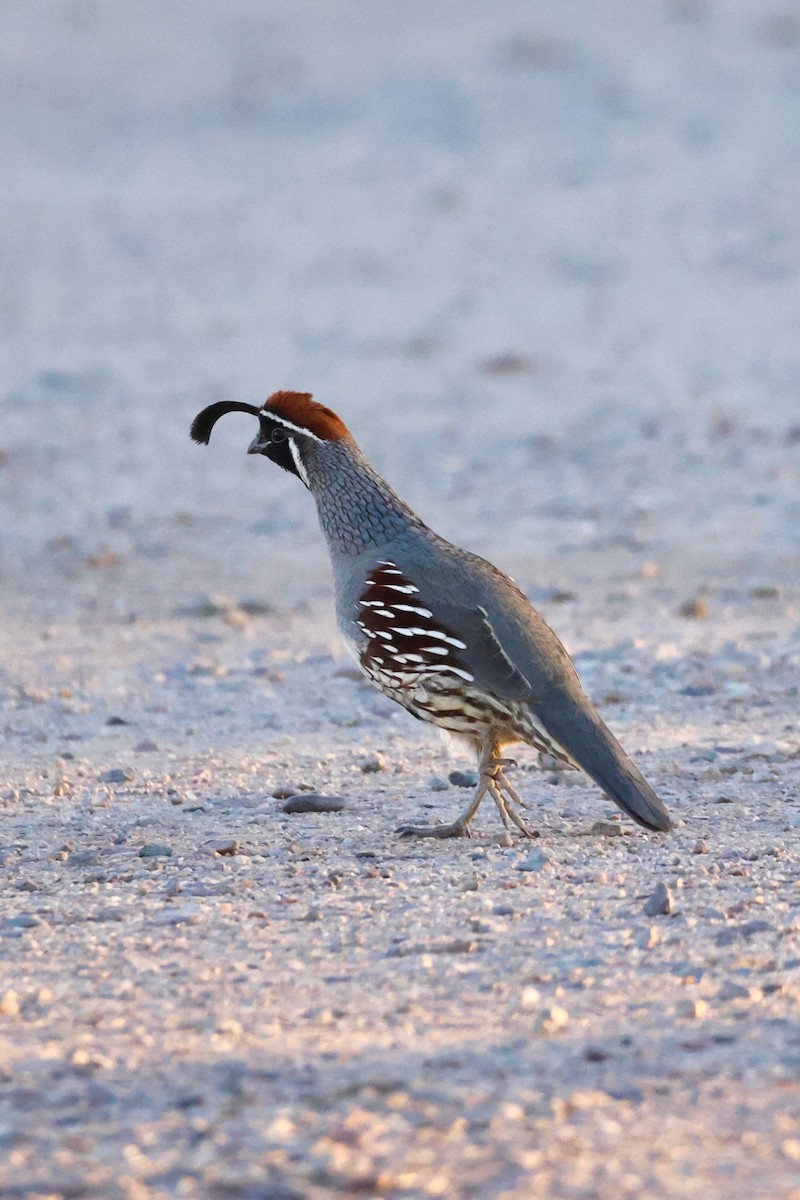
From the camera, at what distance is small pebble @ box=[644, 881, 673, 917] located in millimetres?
5395

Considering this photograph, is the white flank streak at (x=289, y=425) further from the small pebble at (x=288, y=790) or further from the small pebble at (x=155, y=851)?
the small pebble at (x=155, y=851)

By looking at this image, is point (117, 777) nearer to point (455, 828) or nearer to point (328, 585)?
point (455, 828)

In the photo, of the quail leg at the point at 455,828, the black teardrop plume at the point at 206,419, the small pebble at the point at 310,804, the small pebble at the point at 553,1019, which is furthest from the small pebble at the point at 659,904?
the black teardrop plume at the point at 206,419

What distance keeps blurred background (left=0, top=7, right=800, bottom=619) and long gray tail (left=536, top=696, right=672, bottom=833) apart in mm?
4948

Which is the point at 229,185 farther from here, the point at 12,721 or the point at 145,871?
the point at 145,871

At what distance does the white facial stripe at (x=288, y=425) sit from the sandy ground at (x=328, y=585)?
1265mm

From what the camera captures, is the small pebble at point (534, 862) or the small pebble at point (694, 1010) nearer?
the small pebble at point (694, 1010)

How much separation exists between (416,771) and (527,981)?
2.80 meters

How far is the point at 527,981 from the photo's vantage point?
4883 mm

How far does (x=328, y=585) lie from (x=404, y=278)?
9.81 meters

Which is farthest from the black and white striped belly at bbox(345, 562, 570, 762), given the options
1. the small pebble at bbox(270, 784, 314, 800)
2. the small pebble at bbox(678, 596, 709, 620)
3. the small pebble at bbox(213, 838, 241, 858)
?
the small pebble at bbox(678, 596, 709, 620)

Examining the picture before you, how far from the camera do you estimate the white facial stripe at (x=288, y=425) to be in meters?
7.49

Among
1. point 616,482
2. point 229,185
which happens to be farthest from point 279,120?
point 616,482

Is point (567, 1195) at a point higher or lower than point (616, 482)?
lower
